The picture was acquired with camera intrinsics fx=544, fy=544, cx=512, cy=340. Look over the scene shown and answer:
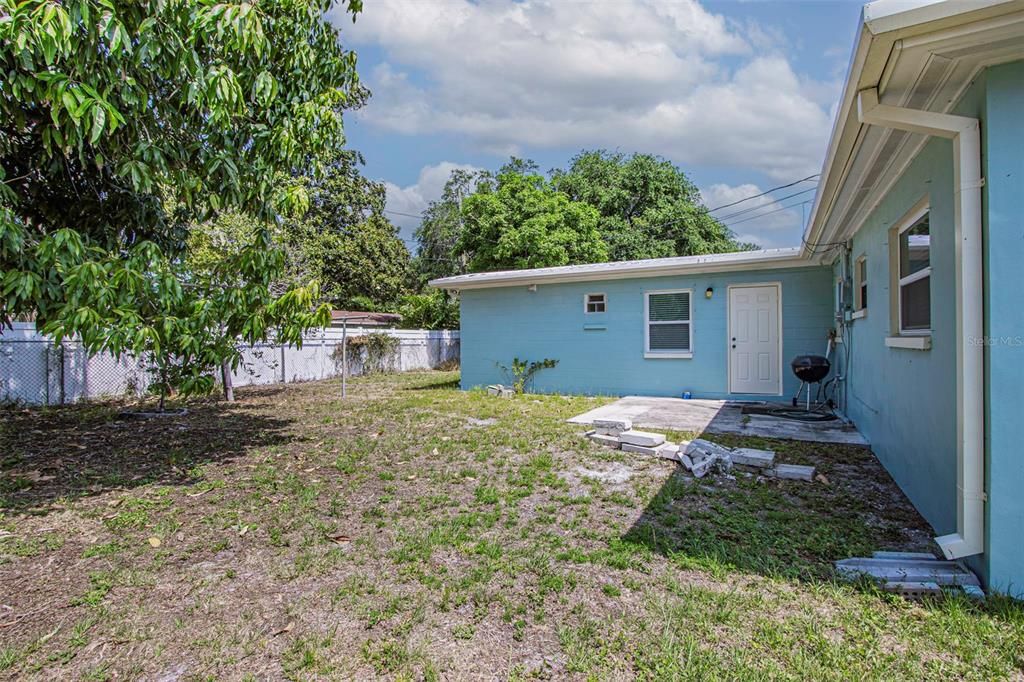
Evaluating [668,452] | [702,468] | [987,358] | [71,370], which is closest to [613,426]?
[668,452]

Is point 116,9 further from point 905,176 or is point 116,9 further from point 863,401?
point 863,401

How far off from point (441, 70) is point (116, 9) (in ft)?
28.8

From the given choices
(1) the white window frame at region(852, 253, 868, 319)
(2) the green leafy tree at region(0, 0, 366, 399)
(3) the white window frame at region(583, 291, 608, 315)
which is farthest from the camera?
(3) the white window frame at region(583, 291, 608, 315)

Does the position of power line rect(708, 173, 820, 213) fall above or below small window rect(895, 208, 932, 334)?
above

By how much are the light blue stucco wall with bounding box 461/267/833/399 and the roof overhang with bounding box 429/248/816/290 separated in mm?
149

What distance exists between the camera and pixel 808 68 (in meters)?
8.22

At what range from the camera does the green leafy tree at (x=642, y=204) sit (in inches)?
931

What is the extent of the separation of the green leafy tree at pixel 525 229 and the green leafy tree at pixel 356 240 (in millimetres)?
4462

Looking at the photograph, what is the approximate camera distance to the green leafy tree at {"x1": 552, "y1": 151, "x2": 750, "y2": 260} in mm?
23641

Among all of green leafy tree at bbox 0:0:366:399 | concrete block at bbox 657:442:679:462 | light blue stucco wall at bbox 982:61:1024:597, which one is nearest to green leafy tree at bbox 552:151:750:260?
concrete block at bbox 657:442:679:462

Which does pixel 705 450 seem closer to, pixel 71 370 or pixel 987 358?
pixel 987 358

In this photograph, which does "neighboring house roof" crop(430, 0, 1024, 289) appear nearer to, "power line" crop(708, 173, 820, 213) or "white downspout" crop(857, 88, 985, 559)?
"white downspout" crop(857, 88, 985, 559)

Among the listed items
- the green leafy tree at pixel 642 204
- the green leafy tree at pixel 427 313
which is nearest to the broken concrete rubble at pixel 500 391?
the green leafy tree at pixel 427 313

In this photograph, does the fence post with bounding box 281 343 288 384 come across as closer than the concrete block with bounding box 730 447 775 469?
No
